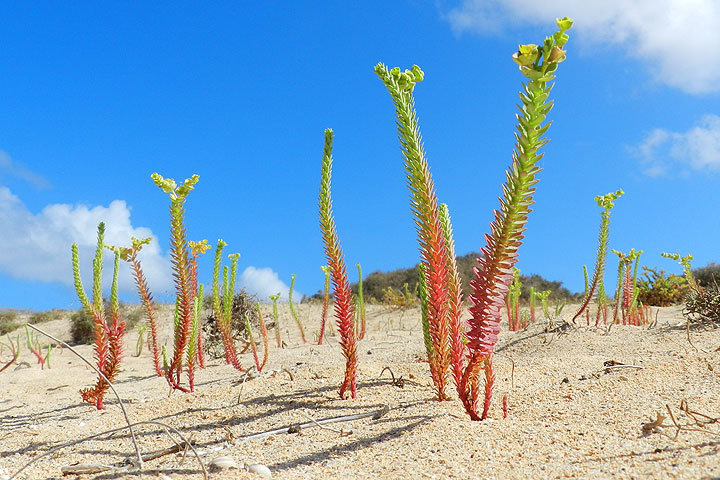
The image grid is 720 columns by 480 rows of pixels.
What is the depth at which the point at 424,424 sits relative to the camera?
2.85 metres

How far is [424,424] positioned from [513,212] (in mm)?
1306

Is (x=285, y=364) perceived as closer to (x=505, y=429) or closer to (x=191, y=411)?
(x=191, y=411)

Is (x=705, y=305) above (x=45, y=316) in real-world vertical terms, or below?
below

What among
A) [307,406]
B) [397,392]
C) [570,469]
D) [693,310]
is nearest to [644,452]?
[570,469]

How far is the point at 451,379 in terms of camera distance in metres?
3.85

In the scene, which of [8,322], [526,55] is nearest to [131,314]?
[8,322]

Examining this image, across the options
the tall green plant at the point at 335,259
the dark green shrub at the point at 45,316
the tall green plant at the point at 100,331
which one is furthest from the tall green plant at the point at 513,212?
the dark green shrub at the point at 45,316

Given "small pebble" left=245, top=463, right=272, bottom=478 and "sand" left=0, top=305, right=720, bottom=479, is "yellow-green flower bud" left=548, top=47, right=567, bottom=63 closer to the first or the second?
"sand" left=0, top=305, right=720, bottom=479

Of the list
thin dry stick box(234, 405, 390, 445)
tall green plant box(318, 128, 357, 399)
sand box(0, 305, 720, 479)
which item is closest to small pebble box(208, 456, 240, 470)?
sand box(0, 305, 720, 479)

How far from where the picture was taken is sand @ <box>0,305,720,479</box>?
2322mm

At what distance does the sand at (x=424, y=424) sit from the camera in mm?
2322

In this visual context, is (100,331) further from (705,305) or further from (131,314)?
(131,314)

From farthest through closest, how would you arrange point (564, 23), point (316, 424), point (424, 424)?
point (316, 424) → point (424, 424) → point (564, 23)

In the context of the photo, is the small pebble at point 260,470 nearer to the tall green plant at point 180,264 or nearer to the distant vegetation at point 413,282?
the tall green plant at point 180,264
